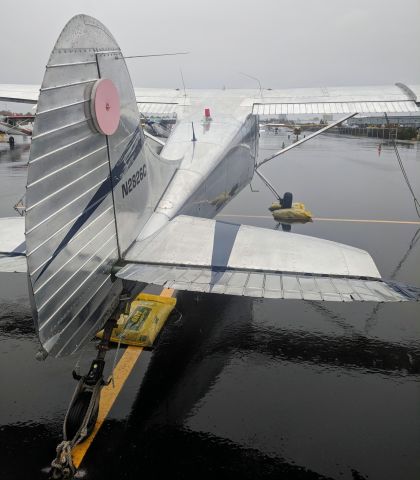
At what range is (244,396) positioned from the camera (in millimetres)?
3953

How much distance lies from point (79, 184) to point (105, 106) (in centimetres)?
58

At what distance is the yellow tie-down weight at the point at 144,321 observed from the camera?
4727 millimetres

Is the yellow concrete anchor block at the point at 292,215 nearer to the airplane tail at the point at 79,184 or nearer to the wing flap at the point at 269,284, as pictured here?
the wing flap at the point at 269,284

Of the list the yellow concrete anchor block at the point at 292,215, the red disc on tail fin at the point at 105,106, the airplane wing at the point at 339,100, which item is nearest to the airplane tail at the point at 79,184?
the red disc on tail fin at the point at 105,106

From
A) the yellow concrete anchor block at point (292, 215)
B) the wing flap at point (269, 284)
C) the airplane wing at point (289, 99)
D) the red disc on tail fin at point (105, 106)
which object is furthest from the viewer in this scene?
the yellow concrete anchor block at point (292, 215)

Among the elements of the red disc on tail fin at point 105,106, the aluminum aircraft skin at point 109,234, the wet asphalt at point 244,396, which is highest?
the red disc on tail fin at point 105,106

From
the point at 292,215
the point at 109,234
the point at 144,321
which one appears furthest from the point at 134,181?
the point at 292,215

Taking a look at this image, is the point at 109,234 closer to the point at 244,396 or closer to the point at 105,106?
the point at 105,106

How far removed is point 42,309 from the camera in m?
2.24

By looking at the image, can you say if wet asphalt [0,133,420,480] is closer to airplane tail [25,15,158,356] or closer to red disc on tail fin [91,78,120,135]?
airplane tail [25,15,158,356]

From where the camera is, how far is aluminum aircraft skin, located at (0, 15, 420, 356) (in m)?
2.23

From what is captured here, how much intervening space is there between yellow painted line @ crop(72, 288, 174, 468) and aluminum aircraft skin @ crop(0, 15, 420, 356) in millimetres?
1133

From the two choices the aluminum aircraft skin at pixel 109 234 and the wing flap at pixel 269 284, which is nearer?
the aluminum aircraft skin at pixel 109 234

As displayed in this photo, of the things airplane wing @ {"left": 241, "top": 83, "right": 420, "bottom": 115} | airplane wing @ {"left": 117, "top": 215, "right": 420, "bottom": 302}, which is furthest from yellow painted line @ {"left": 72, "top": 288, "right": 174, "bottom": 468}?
airplane wing @ {"left": 241, "top": 83, "right": 420, "bottom": 115}
